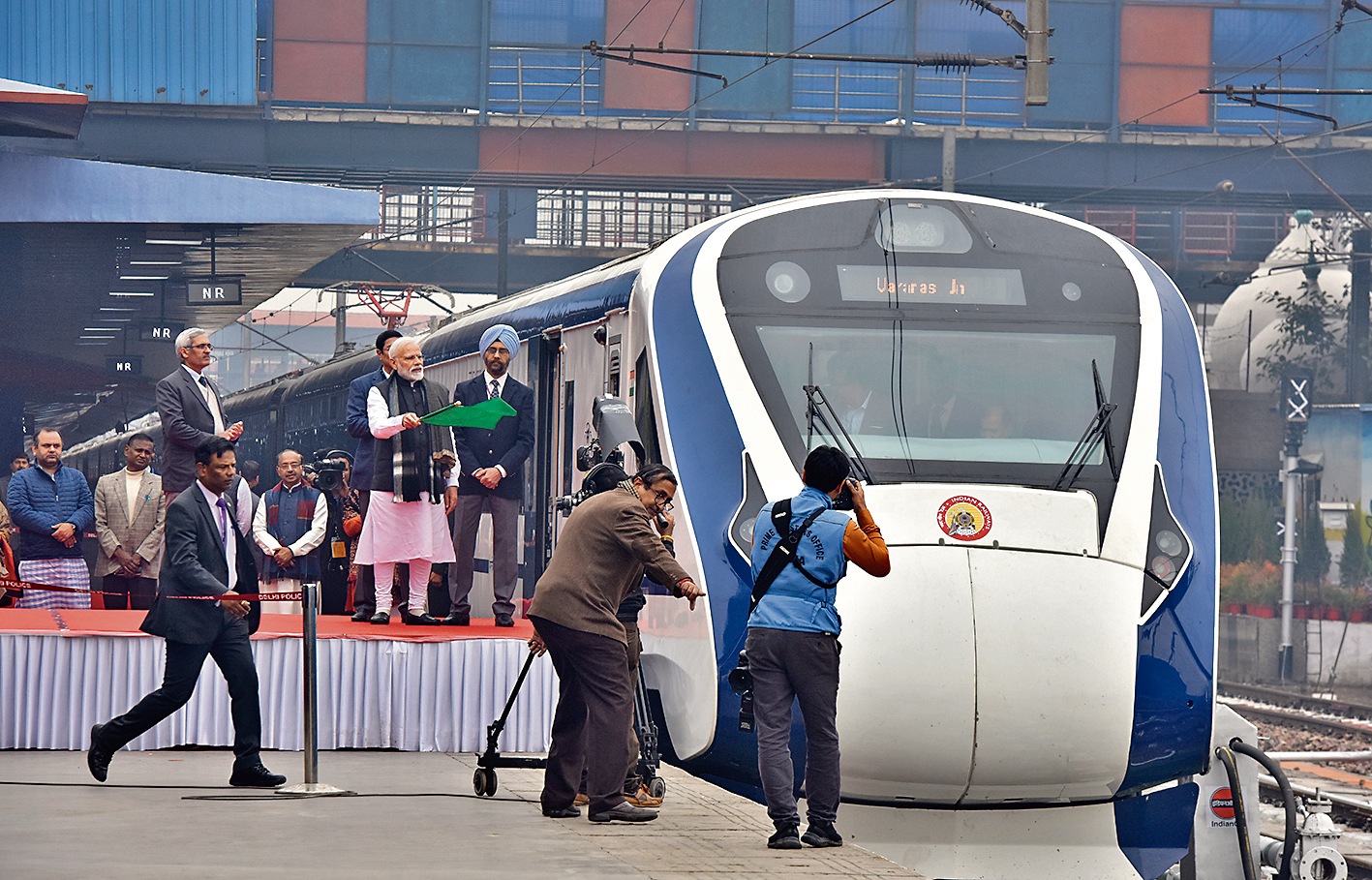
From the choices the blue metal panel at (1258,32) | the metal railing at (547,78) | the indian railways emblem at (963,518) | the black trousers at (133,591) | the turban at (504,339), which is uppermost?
the blue metal panel at (1258,32)

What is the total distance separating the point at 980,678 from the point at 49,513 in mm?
7051

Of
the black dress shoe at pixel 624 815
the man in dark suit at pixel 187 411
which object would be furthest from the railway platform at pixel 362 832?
the man in dark suit at pixel 187 411

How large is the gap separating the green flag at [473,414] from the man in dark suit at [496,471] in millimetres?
1019

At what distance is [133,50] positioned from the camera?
29125 mm

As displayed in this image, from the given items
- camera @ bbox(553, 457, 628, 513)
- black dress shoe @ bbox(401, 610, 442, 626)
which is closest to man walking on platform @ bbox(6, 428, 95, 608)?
black dress shoe @ bbox(401, 610, 442, 626)

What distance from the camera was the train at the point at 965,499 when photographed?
8.62 m

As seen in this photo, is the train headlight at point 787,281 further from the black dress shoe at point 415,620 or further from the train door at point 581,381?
the black dress shoe at point 415,620

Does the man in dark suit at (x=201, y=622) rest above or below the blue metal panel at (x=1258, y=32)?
below

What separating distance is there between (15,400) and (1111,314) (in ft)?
70.9

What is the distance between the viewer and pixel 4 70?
28.9m

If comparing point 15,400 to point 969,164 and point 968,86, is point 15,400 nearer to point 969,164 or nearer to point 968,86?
point 969,164

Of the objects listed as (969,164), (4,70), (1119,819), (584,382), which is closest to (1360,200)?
(969,164)

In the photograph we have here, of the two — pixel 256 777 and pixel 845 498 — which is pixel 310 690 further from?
pixel 845 498

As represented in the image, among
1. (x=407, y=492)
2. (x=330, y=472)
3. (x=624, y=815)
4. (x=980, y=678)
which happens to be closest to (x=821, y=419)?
(x=980, y=678)
